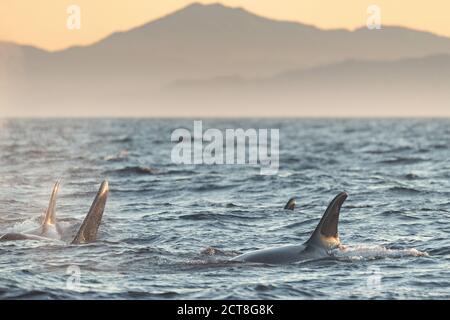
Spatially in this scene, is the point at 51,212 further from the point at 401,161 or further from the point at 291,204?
the point at 401,161

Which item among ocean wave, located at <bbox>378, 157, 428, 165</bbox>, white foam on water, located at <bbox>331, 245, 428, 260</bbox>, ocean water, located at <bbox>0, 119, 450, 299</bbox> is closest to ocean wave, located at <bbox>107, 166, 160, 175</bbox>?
ocean water, located at <bbox>0, 119, 450, 299</bbox>

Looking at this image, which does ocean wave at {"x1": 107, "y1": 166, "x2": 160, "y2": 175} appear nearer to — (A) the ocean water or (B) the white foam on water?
(A) the ocean water

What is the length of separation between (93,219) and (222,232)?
454 cm

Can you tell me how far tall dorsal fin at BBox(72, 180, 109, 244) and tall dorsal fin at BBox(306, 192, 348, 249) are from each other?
3.93 metres

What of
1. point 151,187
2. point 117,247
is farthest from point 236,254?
point 151,187

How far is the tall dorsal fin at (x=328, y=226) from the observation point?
17031 millimetres

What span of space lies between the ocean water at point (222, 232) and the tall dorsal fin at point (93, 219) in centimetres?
29

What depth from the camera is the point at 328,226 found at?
17.1m

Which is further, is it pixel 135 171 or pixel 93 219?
pixel 135 171

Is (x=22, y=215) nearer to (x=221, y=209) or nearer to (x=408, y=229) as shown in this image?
(x=221, y=209)

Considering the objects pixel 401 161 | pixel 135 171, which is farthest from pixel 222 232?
pixel 401 161

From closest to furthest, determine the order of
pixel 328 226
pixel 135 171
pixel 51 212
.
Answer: pixel 328 226, pixel 51 212, pixel 135 171

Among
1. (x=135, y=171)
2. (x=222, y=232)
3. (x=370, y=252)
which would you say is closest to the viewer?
(x=370, y=252)
